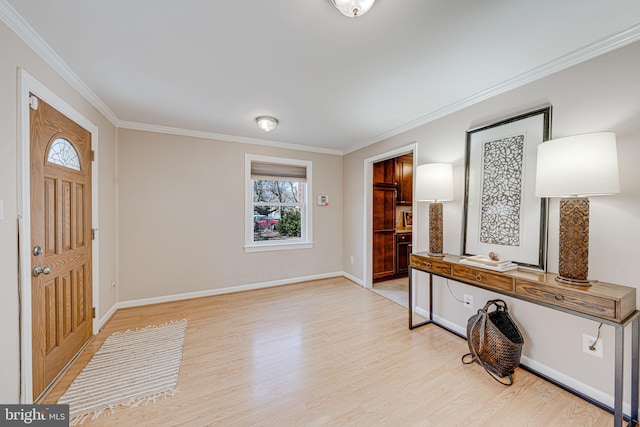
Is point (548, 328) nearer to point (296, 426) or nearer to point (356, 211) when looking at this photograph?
point (296, 426)

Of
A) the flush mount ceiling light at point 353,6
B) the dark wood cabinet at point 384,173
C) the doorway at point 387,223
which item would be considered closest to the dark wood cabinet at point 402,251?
the doorway at point 387,223

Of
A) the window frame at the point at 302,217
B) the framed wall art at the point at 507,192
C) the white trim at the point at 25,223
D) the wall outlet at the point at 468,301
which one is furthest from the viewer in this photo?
the window frame at the point at 302,217

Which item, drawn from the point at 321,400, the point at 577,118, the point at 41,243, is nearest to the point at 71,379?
the point at 41,243

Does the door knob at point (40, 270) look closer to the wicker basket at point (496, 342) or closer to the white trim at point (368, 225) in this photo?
the wicker basket at point (496, 342)

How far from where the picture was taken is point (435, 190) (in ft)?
8.11

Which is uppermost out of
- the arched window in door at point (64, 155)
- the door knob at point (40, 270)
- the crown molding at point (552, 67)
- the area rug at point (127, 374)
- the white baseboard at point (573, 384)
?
the crown molding at point (552, 67)

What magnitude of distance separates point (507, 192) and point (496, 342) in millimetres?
1245

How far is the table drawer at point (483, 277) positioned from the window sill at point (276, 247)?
2604mm

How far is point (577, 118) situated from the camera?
1742 mm

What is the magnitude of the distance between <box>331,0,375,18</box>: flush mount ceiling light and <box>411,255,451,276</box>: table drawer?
6.79 ft

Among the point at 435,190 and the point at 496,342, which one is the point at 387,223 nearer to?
the point at 435,190

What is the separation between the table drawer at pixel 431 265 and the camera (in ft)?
7.45

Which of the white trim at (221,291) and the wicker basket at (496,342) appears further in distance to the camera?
the white trim at (221,291)

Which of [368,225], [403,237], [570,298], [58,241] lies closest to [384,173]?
[368,225]
